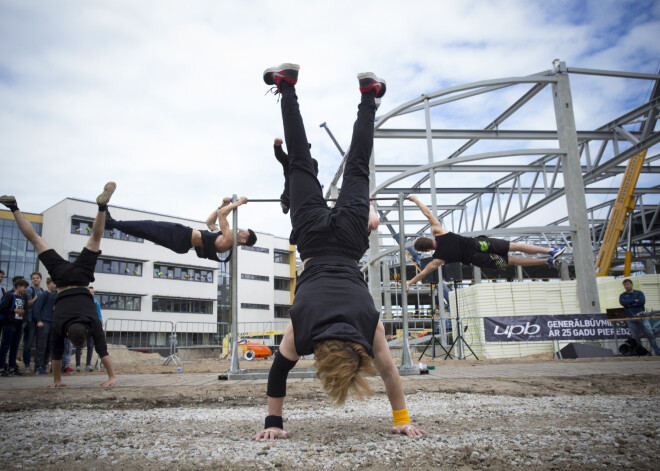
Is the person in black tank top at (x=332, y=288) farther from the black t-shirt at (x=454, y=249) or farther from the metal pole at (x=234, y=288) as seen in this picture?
the metal pole at (x=234, y=288)

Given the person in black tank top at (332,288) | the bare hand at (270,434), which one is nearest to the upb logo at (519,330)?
the person in black tank top at (332,288)

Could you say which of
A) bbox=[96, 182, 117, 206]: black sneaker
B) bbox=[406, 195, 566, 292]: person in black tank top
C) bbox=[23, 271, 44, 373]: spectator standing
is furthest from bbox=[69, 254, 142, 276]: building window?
bbox=[406, 195, 566, 292]: person in black tank top

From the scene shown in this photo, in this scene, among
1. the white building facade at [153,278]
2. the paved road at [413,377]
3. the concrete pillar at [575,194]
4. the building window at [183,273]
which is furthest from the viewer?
the building window at [183,273]

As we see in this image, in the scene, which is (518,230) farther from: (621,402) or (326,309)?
(326,309)

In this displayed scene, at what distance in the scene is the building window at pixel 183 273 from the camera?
28.7 m

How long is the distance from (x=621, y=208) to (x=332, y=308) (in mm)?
18107

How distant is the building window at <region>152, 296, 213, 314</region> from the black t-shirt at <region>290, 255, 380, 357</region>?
2862 centimetres

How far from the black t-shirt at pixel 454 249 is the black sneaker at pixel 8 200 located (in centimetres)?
473

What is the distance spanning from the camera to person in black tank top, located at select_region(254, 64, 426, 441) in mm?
1825

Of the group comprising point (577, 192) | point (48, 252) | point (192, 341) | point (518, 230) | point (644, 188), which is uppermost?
point (644, 188)

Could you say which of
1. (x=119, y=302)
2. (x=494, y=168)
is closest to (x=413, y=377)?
(x=494, y=168)

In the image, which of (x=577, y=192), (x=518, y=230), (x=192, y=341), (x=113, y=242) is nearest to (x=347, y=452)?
(x=518, y=230)

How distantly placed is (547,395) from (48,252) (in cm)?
526

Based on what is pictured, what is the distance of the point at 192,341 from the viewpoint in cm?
2606
